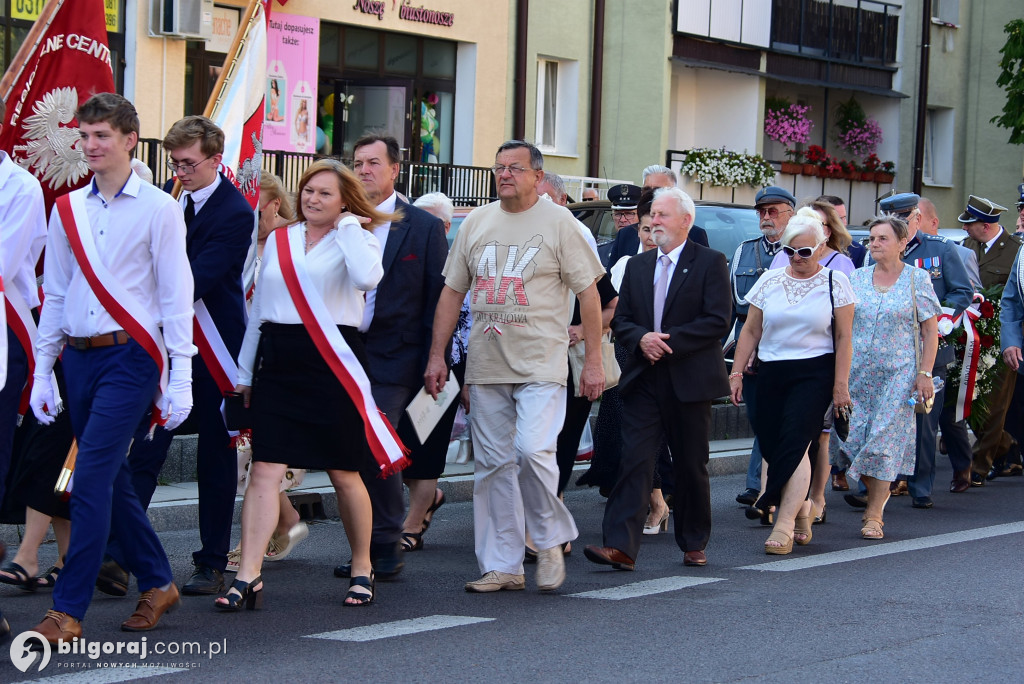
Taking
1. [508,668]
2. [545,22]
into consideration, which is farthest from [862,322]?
[545,22]

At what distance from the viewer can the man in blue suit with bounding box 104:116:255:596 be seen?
7.06m

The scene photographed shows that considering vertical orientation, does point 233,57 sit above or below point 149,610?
above

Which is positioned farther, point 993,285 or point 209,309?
point 993,285

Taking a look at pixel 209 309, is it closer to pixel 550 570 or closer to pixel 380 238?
pixel 380 238

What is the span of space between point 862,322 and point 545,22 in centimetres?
1872

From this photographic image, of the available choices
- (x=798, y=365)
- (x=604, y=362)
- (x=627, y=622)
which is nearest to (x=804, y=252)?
(x=798, y=365)

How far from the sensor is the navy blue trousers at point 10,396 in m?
6.12

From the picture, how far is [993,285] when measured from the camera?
13383 millimetres

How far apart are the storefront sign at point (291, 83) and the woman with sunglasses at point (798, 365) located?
1587 centimetres

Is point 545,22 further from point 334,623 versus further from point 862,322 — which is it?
point 334,623

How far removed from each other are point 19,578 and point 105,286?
1741 mm

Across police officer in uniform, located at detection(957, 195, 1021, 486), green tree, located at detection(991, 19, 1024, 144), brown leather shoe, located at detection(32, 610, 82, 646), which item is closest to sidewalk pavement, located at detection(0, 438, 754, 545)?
brown leather shoe, located at detection(32, 610, 82, 646)

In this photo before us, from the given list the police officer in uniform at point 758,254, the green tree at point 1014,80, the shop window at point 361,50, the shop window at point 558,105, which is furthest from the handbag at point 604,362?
the green tree at point 1014,80

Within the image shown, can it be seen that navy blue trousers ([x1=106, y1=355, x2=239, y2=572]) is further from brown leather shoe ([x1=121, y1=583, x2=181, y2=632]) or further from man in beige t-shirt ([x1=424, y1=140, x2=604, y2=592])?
man in beige t-shirt ([x1=424, y1=140, x2=604, y2=592])
